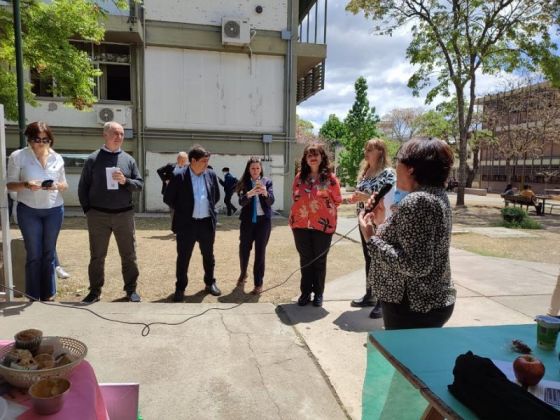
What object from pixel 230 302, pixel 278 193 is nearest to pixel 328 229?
pixel 230 302

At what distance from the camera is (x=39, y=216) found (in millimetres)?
4254

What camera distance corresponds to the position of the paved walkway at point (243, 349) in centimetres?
279

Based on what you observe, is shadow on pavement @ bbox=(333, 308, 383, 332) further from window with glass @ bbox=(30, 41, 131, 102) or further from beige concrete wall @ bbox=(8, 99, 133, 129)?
window with glass @ bbox=(30, 41, 131, 102)

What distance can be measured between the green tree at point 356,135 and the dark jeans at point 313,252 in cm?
2523

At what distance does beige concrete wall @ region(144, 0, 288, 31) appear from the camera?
45.9 feet

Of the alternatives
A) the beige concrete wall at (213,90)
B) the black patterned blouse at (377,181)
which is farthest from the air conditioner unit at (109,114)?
the black patterned blouse at (377,181)

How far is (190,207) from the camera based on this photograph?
4785mm

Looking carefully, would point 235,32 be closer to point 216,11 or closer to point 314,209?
point 216,11

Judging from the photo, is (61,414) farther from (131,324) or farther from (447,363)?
(131,324)

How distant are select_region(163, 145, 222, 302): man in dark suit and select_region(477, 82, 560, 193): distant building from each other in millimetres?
26468

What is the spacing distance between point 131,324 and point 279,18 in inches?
517

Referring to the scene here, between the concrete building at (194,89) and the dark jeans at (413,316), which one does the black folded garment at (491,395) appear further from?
the concrete building at (194,89)

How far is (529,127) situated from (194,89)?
2797 cm

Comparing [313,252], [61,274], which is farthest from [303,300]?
[61,274]
